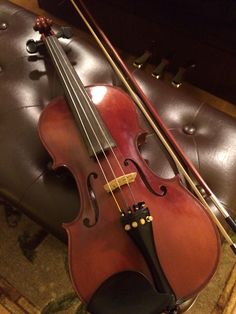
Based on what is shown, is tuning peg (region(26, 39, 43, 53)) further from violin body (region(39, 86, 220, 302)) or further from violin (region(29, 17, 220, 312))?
violin body (region(39, 86, 220, 302))

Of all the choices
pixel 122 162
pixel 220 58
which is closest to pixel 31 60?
pixel 122 162

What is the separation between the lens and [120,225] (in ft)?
2.13

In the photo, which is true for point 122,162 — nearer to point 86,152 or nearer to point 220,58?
point 86,152

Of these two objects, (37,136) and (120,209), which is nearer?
(120,209)

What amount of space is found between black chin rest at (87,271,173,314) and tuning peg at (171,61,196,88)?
0.90m

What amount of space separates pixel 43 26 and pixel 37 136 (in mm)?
375

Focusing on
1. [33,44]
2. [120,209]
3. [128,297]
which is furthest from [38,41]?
[128,297]

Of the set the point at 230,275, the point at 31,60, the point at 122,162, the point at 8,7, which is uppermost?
the point at 8,7

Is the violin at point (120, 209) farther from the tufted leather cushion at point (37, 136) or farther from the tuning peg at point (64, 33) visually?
the tuning peg at point (64, 33)

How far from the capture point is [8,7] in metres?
1.11

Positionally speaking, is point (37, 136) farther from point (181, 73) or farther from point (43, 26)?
point (181, 73)

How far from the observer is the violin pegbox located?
37.6 inches

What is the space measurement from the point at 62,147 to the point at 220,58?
0.84m

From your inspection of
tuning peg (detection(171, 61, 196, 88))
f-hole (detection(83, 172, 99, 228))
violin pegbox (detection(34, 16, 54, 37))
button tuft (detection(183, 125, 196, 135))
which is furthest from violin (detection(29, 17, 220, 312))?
tuning peg (detection(171, 61, 196, 88))
